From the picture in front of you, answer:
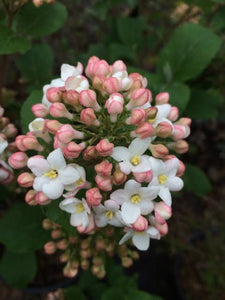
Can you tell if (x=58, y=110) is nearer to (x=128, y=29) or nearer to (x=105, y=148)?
(x=105, y=148)

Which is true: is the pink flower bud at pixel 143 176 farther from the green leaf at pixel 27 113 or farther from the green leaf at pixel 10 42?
the green leaf at pixel 10 42

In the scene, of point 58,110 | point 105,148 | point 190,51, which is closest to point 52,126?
point 58,110

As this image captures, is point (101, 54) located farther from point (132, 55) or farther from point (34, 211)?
point (34, 211)

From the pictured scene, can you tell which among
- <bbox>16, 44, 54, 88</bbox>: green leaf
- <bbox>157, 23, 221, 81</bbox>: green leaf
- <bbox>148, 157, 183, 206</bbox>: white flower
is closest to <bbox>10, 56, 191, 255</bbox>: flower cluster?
<bbox>148, 157, 183, 206</bbox>: white flower

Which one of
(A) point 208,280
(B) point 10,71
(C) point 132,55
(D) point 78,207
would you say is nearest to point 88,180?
(D) point 78,207

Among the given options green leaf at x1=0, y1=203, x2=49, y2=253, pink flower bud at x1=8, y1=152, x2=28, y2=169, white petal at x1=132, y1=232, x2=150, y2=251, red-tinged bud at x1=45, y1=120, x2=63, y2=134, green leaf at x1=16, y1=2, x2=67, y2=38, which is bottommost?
green leaf at x1=0, y1=203, x2=49, y2=253

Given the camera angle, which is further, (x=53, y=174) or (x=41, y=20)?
(x=41, y=20)

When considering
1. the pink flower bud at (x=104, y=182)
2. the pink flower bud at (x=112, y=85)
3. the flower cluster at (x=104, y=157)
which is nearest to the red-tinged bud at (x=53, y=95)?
the flower cluster at (x=104, y=157)

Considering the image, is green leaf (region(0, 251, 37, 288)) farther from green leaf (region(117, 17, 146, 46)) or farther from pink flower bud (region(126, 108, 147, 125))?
green leaf (region(117, 17, 146, 46))
